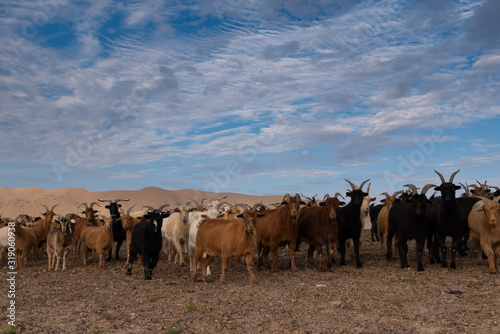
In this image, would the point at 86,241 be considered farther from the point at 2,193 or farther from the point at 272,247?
the point at 2,193

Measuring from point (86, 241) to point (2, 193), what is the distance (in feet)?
210

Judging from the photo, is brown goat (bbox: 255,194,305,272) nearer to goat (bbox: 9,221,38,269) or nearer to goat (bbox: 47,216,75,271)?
goat (bbox: 47,216,75,271)

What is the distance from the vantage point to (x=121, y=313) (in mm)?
8031

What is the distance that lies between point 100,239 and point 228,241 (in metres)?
5.56

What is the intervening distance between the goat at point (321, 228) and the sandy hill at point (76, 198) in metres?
48.0

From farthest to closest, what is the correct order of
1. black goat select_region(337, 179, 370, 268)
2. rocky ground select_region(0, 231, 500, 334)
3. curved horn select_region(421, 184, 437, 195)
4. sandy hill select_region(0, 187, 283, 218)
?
sandy hill select_region(0, 187, 283, 218), black goat select_region(337, 179, 370, 268), curved horn select_region(421, 184, 437, 195), rocky ground select_region(0, 231, 500, 334)

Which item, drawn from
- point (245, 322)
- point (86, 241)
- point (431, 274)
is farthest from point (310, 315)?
point (86, 241)

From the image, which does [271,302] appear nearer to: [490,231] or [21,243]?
[490,231]

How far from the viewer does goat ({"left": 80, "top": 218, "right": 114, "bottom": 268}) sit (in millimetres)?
Result: 13716

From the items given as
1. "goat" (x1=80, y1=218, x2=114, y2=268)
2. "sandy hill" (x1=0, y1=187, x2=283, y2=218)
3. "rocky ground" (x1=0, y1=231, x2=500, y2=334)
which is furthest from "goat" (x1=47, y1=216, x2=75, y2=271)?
"sandy hill" (x1=0, y1=187, x2=283, y2=218)

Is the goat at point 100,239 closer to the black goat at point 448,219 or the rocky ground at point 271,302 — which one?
the rocky ground at point 271,302

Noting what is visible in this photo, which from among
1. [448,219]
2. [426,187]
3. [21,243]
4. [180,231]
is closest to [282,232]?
[180,231]

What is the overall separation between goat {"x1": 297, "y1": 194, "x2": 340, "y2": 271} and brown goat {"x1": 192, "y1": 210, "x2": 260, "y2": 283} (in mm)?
2373

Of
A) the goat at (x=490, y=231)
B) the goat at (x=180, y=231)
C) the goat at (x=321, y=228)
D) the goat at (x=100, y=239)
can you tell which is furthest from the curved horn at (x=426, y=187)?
the goat at (x=100, y=239)
